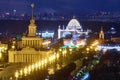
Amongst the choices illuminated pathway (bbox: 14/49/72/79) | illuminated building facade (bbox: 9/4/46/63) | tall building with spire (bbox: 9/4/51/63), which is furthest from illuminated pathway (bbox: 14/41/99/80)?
illuminated building facade (bbox: 9/4/46/63)

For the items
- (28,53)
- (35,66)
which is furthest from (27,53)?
(35,66)

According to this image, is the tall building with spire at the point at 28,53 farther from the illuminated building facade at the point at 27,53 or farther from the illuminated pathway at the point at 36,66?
the illuminated pathway at the point at 36,66

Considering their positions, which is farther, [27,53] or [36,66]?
[27,53]

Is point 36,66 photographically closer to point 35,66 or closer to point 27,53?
point 35,66

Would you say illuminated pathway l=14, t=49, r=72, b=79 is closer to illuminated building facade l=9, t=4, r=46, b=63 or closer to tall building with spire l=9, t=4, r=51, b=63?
tall building with spire l=9, t=4, r=51, b=63

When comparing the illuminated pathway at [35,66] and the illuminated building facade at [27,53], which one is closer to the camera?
the illuminated pathway at [35,66]

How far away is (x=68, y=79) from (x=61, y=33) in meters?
45.7

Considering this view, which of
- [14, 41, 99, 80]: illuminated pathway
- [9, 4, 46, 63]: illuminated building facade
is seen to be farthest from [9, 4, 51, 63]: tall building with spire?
[14, 41, 99, 80]: illuminated pathway

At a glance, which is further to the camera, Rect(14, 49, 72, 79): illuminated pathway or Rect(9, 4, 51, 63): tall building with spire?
Rect(9, 4, 51, 63): tall building with spire

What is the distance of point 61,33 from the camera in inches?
2704

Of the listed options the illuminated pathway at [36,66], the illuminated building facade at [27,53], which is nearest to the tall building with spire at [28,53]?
the illuminated building facade at [27,53]

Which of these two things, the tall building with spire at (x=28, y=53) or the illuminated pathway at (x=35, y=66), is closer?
the illuminated pathway at (x=35, y=66)

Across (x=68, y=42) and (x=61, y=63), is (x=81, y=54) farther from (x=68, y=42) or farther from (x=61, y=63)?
(x=68, y=42)

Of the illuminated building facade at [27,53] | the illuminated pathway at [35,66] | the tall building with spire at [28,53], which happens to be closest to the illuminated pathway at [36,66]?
the illuminated pathway at [35,66]
